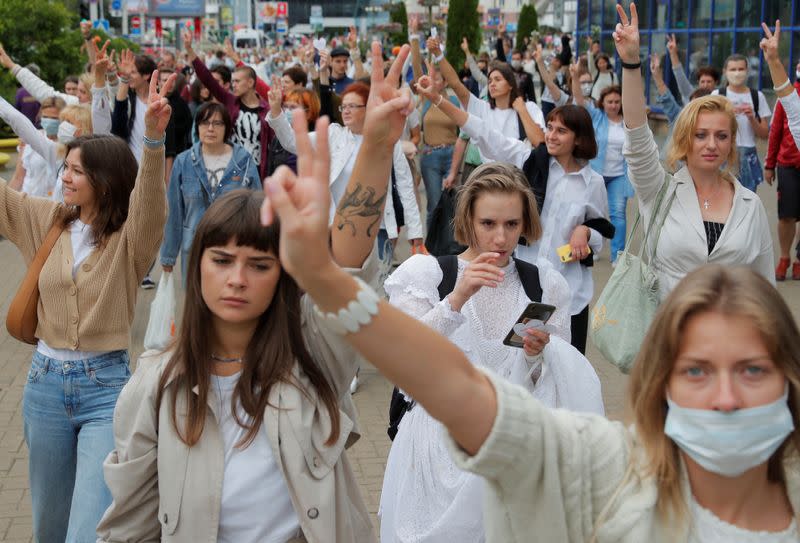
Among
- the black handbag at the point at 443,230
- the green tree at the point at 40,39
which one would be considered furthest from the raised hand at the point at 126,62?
the green tree at the point at 40,39

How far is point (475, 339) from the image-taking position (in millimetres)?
3918

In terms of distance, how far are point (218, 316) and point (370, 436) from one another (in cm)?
372

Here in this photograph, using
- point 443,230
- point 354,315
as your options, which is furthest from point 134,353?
point 354,315

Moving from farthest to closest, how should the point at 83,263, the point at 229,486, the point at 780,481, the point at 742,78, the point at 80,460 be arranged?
the point at 742,78 → the point at 83,263 → the point at 80,460 → the point at 229,486 → the point at 780,481

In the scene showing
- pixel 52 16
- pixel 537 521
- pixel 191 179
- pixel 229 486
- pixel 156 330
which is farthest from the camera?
pixel 52 16

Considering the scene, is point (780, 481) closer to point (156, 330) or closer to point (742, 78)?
point (156, 330)

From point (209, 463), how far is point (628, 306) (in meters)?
2.44

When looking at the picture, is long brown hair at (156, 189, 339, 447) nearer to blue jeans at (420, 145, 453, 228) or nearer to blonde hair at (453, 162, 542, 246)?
blonde hair at (453, 162, 542, 246)

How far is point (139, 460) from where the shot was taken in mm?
2693

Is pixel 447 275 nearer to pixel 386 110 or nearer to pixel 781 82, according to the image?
pixel 386 110

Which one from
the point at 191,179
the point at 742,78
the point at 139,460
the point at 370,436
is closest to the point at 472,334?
the point at 139,460

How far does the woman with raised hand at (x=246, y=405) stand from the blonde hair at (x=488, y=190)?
1.36 m

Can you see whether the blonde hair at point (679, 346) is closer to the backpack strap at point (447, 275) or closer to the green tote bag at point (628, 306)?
the backpack strap at point (447, 275)

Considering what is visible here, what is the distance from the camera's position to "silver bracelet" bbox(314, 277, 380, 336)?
1.76m
